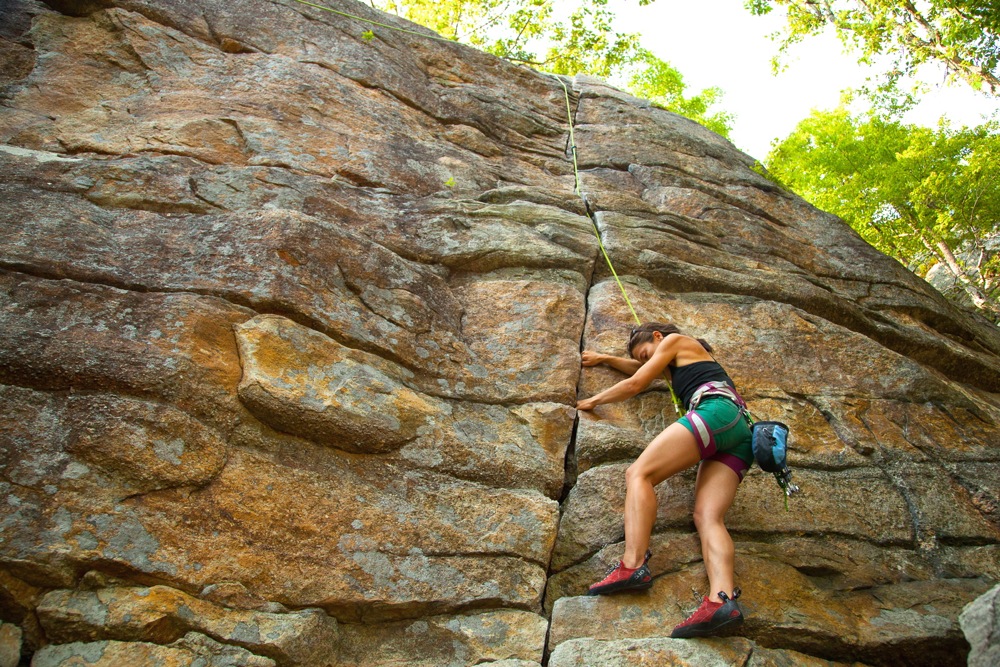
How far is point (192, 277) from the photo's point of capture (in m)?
4.81

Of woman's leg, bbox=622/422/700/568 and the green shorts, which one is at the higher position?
the green shorts

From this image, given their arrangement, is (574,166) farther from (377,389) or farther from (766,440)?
(766,440)

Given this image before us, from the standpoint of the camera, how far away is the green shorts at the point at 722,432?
14.6 feet

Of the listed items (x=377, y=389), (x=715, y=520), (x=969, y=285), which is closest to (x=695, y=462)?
(x=715, y=520)

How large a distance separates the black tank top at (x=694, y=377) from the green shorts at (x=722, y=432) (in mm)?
233

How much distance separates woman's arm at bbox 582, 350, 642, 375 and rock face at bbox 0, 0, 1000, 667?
11cm

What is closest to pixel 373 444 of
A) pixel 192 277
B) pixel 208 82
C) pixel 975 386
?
pixel 192 277

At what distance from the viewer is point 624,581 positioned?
4.08 metres

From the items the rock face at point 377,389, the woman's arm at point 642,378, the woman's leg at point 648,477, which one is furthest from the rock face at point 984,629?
the woman's arm at point 642,378

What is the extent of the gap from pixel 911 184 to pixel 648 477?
44.2ft

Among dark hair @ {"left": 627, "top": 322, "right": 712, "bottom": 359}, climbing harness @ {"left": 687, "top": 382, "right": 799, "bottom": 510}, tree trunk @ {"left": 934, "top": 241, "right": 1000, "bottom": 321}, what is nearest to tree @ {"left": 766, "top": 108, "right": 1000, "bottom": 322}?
tree trunk @ {"left": 934, "top": 241, "right": 1000, "bottom": 321}

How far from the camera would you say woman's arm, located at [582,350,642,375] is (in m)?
5.57

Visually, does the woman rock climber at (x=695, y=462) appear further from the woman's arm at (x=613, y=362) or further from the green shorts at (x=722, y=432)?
the woman's arm at (x=613, y=362)

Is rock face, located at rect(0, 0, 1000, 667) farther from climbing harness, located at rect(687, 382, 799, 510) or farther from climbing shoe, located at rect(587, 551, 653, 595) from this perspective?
climbing harness, located at rect(687, 382, 799, 510)
